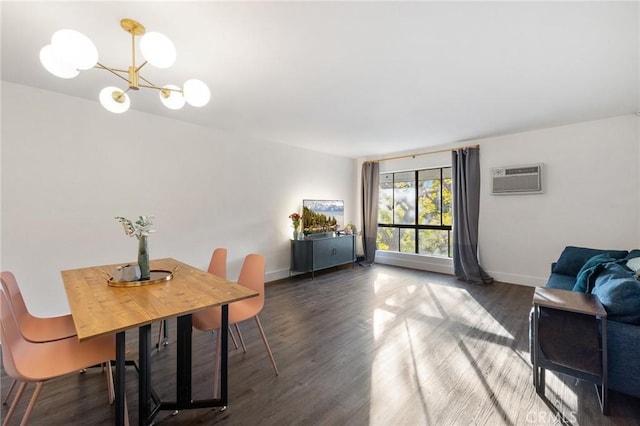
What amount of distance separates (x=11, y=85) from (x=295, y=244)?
3.76 metres

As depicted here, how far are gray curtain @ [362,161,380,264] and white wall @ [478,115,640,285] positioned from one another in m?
2.01

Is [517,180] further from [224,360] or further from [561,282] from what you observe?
[224,360]

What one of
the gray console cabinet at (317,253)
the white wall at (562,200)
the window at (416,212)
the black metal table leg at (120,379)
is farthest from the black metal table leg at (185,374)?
the window at (416,212)

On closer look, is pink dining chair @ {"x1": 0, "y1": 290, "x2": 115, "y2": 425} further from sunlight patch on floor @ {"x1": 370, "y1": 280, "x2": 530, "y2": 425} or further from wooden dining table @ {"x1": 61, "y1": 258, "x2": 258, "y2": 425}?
sunlight patch on floor @ {"x1": 370, "y1": 280, "x2": 530, "y2": 425}

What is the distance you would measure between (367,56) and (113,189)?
305cm

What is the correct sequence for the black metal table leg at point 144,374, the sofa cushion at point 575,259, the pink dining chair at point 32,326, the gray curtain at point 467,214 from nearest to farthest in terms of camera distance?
1. the black metal table leg at point 144,374
2. the pink dining chair at point 32,326
3. the sofa cushion at point 575,259
4. the gray curtain at point 467,214

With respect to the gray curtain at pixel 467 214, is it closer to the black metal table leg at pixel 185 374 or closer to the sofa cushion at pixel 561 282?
the sofa cushion at pixel 561 282

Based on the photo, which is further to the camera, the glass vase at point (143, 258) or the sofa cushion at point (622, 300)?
the glass vase at point (143, 258)

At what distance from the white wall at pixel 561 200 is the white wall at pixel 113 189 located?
3.72m

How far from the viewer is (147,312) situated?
1335 millimetres

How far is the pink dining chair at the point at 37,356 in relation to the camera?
1.25 meters

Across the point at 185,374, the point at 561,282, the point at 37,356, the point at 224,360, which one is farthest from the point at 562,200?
the point at 37,356

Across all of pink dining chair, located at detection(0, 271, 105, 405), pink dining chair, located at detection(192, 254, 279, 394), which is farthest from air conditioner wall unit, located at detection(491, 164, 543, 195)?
pink dining chair, located at detection(0, 271, 105, 405)

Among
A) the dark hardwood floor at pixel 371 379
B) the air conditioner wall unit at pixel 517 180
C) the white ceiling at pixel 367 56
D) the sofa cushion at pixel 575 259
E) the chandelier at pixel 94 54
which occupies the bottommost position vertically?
the dark hardwood floor at pixel 371 379
